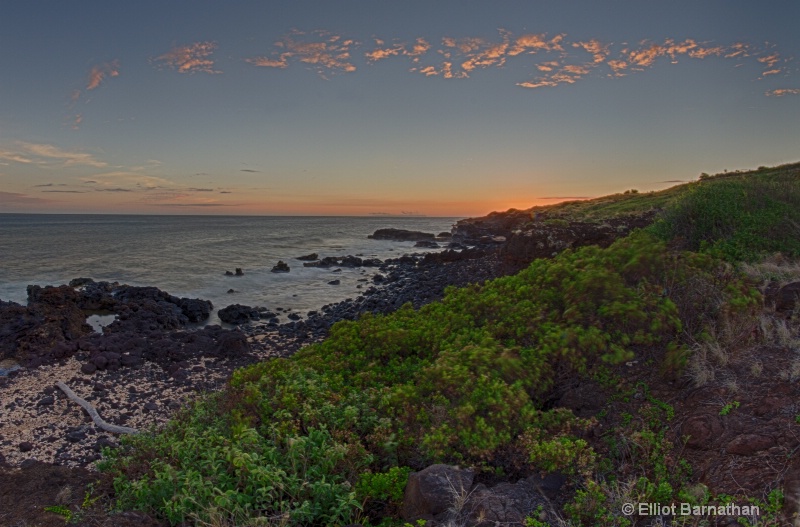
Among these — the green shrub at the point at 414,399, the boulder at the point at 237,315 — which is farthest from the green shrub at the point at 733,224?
the boulder at the point at 237,315

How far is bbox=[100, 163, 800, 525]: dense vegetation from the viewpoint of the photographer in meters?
4.75

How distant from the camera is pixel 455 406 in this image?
19.3 ft

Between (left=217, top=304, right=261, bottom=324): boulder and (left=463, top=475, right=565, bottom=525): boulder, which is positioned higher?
(left=463, top=475, right=565, bottom=525): boulder

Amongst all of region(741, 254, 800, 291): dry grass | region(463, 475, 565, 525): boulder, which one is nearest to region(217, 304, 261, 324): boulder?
region(463, 475, 565, 525): boulder

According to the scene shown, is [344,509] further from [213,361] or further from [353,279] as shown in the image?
[353,279]

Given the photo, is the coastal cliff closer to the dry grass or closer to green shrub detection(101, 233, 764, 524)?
green shrub detection(101, 233, 764, 524)

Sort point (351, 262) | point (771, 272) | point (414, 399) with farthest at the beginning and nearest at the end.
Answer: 1. point (351, 262)
2. point (771, 272)
3. point (414, 399)

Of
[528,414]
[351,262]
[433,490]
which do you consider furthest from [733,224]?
[351,262]

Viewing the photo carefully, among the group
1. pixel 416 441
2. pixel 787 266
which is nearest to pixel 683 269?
pixel 787 266

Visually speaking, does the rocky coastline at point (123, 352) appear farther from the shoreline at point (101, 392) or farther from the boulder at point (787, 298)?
the boulder at point (787, 298)

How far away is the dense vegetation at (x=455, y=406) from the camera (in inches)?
187

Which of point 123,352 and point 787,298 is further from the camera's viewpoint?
point 123,352

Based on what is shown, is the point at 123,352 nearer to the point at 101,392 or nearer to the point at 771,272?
the point at 101,392

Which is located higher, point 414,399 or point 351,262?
point 414,399
